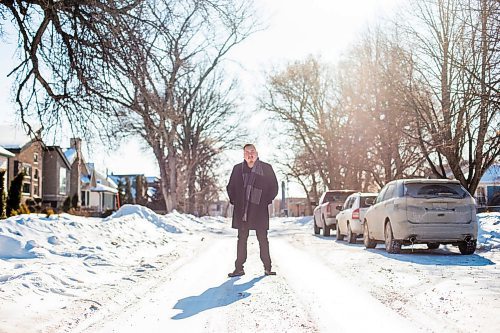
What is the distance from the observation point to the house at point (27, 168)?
5068 centimetres

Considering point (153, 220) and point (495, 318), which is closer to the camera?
point (495, 318)

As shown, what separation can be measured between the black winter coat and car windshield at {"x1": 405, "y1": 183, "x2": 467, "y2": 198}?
4798 mm

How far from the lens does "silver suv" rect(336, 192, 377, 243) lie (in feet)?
58.9

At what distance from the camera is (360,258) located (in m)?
12.5

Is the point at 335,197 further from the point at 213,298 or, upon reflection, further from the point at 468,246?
the point at 213,298

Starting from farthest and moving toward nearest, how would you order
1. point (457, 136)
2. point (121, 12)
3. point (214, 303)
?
point (457, 136) → point (121, 12) → point (214, 303)

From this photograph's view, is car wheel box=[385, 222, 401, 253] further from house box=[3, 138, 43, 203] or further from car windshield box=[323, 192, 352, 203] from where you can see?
house box=[3, 138, 43, 203]

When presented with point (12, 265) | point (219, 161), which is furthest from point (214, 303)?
point (219, 161)

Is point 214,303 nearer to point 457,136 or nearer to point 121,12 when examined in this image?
point 121,12

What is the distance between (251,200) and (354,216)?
30.1ft

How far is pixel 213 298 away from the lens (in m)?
7.45

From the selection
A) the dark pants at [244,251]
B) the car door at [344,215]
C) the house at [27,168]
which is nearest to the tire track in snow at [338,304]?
the dark pants at [244,251]

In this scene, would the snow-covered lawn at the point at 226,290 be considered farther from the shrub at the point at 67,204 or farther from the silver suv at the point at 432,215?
the shrub at the point at 67,204

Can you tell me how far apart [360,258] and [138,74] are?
6.16 meters
